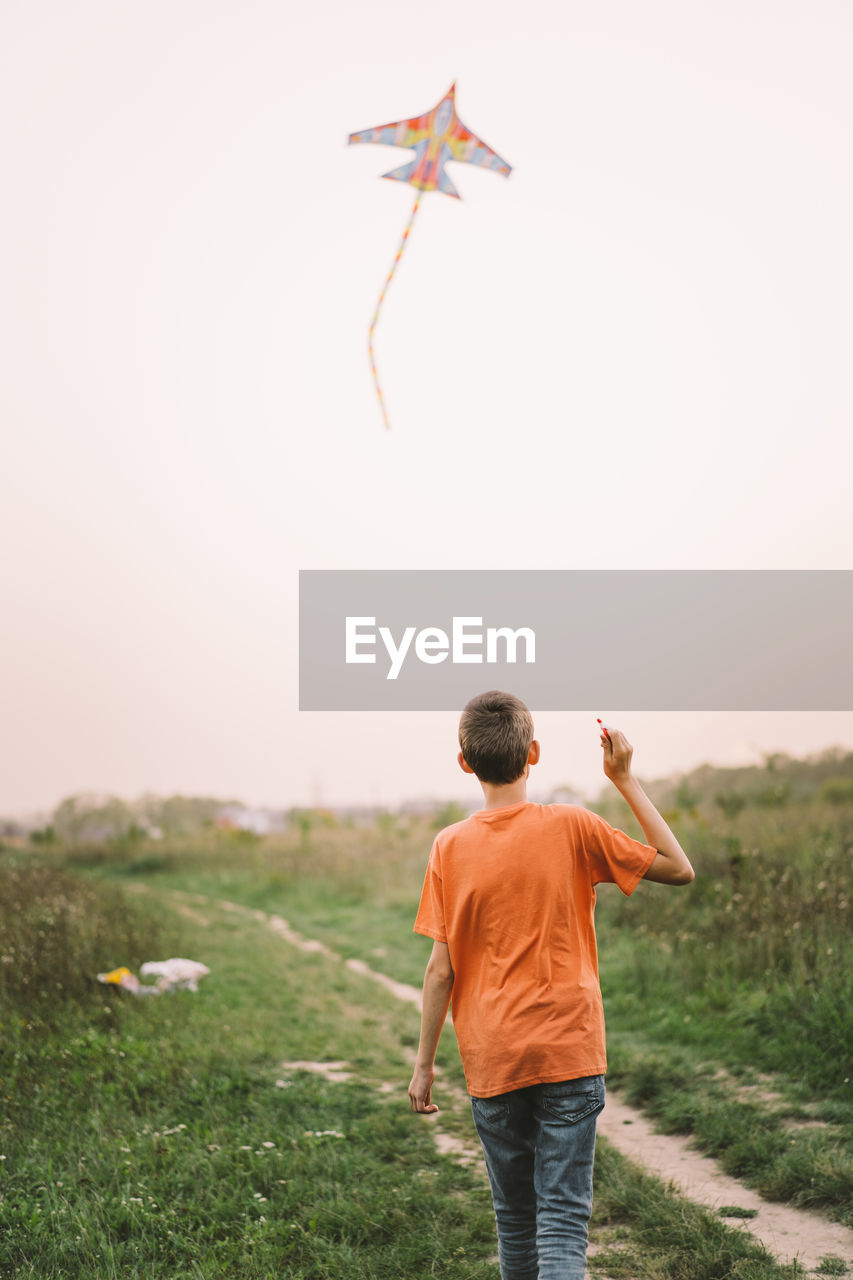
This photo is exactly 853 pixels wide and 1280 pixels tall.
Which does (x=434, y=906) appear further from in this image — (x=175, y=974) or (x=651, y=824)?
(x=175, y=974)

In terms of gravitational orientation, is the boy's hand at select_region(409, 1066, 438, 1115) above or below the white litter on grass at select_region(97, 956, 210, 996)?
above

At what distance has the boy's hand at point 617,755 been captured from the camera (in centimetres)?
269

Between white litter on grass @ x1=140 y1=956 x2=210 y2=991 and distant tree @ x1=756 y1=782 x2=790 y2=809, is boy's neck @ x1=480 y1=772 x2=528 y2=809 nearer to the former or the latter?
white litter on grass @ x1=140 y1=956 x2=210 y2=991

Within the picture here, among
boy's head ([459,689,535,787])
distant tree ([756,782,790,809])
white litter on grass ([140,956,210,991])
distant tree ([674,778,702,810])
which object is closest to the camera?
boy's head ([459,689,535,787])

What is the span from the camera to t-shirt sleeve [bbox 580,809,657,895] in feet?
8.77

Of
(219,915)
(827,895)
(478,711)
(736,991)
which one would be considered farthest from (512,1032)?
(219,915)

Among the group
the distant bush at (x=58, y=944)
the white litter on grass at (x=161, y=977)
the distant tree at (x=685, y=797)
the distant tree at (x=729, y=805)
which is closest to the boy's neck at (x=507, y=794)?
the distant bush at (x=58, y=944)

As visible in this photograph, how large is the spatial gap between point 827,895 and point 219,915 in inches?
376

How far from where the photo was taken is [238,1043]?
6508mm

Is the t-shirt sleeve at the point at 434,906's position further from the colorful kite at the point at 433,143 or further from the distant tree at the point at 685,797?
the distant tree at the point at 685,797

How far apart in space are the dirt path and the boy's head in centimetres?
222

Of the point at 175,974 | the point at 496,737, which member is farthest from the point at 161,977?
the point at 496,737

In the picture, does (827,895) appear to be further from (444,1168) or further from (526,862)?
(526,862)

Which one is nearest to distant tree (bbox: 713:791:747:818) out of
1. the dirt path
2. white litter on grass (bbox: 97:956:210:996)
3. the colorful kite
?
white litter on grass (bbox: 97:956:210:996)
